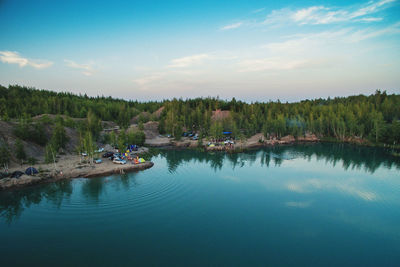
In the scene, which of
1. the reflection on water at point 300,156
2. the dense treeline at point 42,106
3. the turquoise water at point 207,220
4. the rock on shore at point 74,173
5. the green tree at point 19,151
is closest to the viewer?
the turquoise water at point 207,220

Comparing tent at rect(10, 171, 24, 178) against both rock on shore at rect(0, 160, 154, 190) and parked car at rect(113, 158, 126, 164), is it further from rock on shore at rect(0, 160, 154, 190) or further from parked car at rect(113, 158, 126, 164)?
parked car at rect(113, 158, 126, 164)

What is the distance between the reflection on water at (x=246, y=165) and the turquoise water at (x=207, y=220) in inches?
11.1

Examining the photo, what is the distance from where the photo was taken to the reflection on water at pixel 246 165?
27.3m

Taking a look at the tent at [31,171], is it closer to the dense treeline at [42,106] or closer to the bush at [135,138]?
the bush at [135,138]

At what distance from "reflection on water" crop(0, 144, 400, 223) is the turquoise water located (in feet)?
0.93

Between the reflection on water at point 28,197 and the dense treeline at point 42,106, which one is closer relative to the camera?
the reflection on water at point 28,197

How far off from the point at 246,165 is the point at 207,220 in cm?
2440

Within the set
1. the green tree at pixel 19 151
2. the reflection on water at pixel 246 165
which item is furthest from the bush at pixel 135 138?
the green tree at pixel 19 151

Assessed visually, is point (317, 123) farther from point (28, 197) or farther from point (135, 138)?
point (28, 197)

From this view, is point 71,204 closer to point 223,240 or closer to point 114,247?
point 114,247

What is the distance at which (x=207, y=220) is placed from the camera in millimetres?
22484

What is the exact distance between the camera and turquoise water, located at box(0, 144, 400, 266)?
17.3m

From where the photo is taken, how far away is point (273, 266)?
16203mm

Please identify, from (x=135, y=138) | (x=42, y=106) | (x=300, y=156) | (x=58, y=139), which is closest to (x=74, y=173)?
(x=58, y=139)
